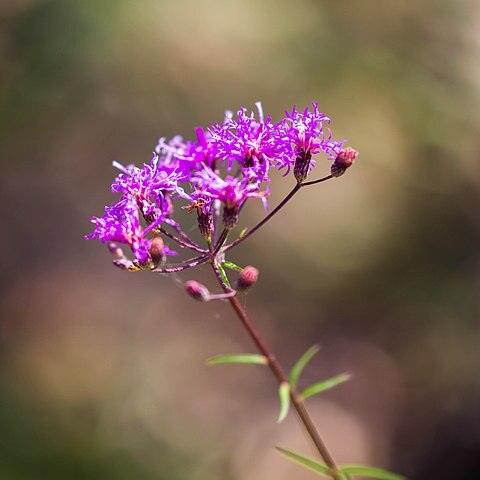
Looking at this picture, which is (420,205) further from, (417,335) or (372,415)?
(372,415)

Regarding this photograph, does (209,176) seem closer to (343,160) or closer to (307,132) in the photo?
(307,132)

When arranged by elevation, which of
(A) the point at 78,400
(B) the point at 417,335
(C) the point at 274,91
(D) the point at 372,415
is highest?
(C) the point at 274,91

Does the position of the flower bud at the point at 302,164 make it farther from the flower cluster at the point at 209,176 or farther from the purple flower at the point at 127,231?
the purple flower at the point at 127,231

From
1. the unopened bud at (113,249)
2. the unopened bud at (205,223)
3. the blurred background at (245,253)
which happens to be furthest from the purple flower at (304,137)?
the blurred background at (245,253)

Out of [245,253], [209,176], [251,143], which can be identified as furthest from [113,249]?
[245,253]

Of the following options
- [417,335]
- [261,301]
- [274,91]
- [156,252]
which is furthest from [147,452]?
[274,91]

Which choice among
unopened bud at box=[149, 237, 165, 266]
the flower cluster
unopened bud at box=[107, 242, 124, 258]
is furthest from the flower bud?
unopened bud at box=[107, 242, 124, 258]

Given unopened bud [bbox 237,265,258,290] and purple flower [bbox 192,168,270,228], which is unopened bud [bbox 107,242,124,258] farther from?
unopened bud [bbox 237,265,258,290]

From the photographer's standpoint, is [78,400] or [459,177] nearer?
[78,400]
